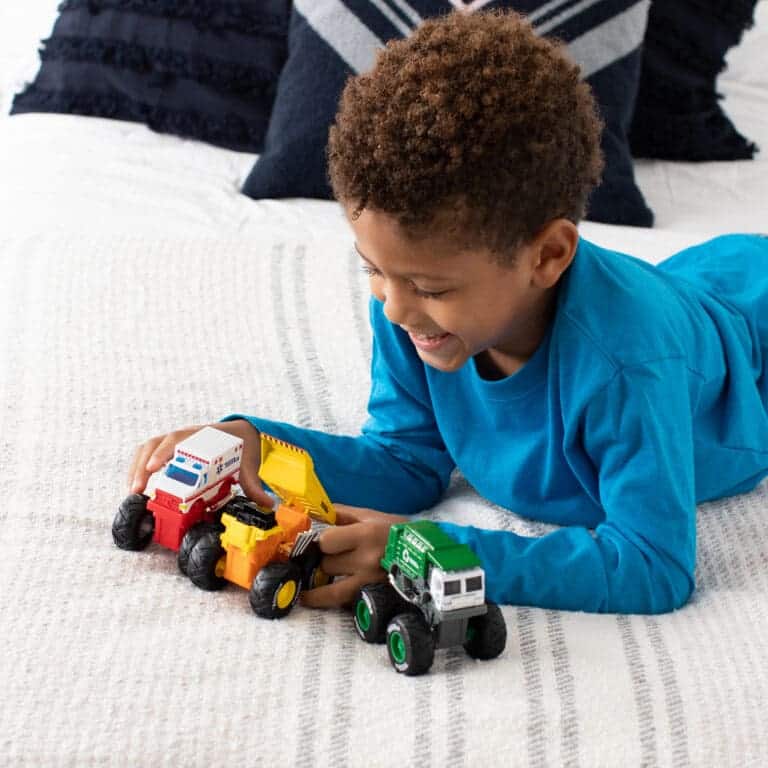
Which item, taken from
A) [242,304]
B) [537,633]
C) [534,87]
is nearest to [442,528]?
[537,633]

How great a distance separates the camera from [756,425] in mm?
1284

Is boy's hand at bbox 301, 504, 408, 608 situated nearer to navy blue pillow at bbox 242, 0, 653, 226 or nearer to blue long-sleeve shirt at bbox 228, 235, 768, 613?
blue long-sleeve shirt at bbox 228, 235, 768, 613

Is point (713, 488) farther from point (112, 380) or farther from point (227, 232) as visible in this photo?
point (227, 232)

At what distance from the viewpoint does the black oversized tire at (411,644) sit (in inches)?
36.2

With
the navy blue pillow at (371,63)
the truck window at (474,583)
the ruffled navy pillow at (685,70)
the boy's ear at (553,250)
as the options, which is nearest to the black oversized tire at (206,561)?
the truck window at (474,583)

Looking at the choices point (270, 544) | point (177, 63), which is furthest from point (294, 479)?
point (177, 63)

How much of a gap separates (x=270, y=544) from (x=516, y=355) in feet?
1.05

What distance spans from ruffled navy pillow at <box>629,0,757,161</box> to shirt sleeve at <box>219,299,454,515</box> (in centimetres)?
92

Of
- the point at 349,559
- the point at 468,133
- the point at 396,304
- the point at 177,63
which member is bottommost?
the point at 177,63

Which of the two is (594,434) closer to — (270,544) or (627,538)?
(627,538)

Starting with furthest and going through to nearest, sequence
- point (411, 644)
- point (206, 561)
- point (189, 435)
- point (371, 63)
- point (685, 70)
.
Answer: point (685, 70) < point (371, 63) < point (189, 435) < point (206, 561) < point (411, 644)

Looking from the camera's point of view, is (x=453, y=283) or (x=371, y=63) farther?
(x=371, y=63)

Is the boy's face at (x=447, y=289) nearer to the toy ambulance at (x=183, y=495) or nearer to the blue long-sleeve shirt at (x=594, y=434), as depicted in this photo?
the blue long-sleeve shirt at (x=594, y=434)

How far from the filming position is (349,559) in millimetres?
1026
